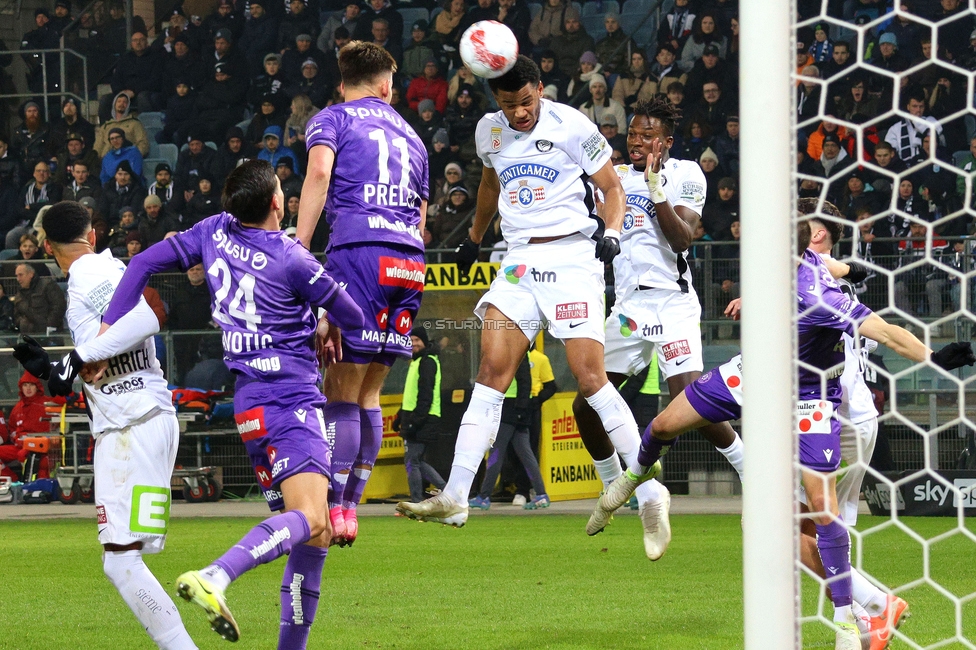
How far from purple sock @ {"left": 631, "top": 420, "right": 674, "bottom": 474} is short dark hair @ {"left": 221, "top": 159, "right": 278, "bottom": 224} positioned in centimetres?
242

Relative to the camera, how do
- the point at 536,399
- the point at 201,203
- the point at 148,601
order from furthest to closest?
the point at 201,203
the point at 536,399
the point at 148,601

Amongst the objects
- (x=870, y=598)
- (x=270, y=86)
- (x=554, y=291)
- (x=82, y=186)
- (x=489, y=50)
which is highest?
(x=270, y=86)

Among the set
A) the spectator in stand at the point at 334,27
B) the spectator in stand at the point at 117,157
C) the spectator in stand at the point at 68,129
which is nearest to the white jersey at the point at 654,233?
the spectator in stand at the point at 334,27

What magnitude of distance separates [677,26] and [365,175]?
44.7 feet

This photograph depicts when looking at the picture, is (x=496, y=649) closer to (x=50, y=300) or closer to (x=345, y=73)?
(x=345, y=73)

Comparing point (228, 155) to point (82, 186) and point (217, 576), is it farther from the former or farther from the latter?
point (217, 576)

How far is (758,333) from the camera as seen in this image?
115 inches

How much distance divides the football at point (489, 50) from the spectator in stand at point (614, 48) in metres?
12.6

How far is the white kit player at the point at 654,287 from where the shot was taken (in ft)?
23.8

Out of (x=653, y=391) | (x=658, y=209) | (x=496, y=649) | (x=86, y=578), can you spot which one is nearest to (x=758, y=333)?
(x=496, y=649)

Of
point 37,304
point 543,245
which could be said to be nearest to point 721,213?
point 37,304

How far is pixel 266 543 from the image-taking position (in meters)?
4.37

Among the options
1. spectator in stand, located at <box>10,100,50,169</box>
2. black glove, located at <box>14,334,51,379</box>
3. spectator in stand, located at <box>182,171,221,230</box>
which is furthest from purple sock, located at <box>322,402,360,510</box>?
spectator in stand, located at <box>10,100,50,169</box>

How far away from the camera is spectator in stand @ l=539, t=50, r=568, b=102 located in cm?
1806
